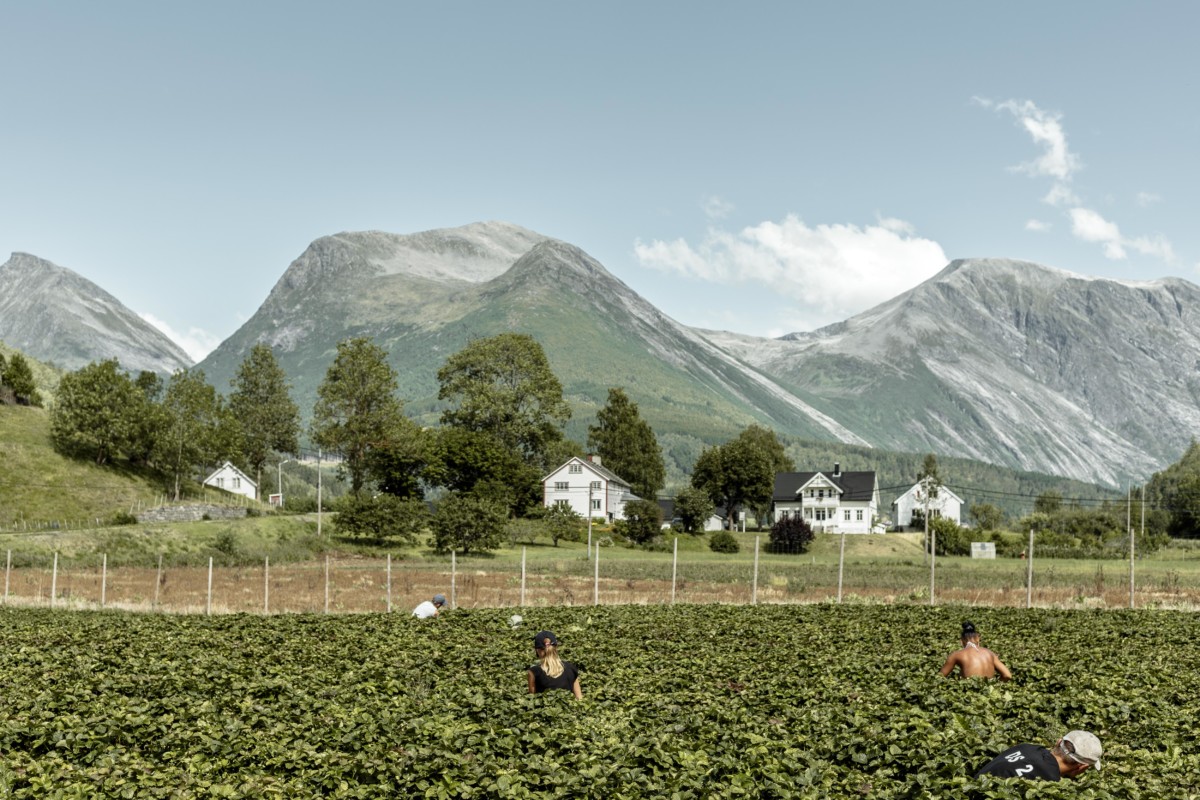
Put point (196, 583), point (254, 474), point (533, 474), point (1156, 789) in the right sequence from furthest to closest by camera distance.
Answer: point (254, 474), point (533, 474), point (196, 583), point (1156, 789)

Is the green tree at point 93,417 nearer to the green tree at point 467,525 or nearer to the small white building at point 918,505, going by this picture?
the green tree at point 467,525

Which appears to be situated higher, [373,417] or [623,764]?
[373,417]

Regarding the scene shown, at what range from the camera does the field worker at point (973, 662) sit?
18328mm

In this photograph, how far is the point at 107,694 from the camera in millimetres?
17422

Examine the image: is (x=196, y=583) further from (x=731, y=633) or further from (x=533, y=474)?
(x=533, y=474)

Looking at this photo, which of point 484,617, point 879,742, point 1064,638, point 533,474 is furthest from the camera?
point 533,474

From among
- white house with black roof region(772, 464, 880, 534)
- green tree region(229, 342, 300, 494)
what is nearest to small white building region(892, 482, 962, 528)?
white house with black roof region(772, 464, 880, 534)

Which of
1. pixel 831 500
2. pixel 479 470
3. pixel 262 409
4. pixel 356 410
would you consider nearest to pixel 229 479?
pixel 262 409

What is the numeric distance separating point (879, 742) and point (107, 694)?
12333mm

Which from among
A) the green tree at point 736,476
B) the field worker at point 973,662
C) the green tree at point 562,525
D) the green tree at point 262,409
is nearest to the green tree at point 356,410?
the green tree at point 562,525

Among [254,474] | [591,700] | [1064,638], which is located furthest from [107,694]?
[254,474]

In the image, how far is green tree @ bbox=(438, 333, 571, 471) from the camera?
116 metres

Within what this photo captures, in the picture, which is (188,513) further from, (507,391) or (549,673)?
(549,673)

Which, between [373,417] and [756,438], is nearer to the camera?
[373,417]
